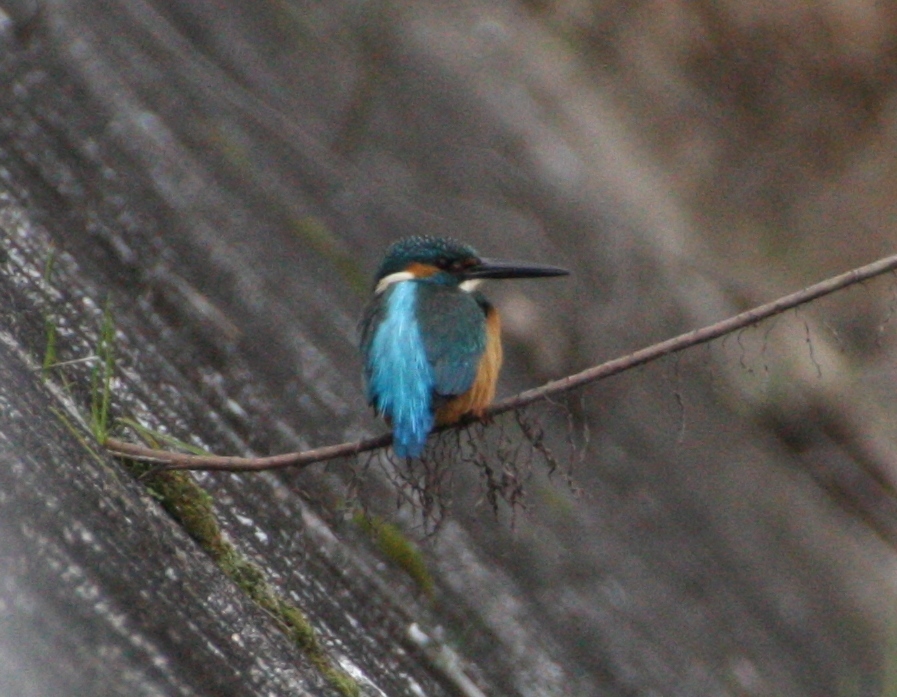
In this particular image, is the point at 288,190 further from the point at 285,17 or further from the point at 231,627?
the point at 231,627

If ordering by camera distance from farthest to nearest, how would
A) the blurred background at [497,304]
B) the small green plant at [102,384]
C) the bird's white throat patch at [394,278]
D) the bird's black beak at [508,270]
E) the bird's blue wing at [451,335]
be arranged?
the bird's white throat patch at [394,278]
the bird's black beak at [508,270]
the bird's blue wing at [451,335]
the blurred background at [497,304]
the small green plant at [102,384]

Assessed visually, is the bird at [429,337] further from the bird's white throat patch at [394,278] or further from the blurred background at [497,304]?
the blurred background at [497,304]

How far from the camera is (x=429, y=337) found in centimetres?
339

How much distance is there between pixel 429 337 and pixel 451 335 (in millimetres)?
51

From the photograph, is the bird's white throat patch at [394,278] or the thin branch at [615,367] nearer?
the thin branch at [615,367]

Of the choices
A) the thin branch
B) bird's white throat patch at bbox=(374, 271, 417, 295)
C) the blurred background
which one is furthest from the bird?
the thin branch

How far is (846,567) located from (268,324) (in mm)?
1763

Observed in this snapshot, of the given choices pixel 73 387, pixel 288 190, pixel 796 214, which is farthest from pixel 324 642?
pixel 796 214

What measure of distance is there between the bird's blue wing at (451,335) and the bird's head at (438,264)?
0.32 ft

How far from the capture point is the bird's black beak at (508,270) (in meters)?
3.50

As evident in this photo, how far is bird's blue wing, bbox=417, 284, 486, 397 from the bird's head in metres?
0.10

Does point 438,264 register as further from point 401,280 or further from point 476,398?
point 476,398

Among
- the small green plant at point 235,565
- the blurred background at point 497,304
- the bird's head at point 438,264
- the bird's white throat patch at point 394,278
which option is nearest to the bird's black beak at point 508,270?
the bird's head at point 438,264

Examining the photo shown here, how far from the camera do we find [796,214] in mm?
4379
